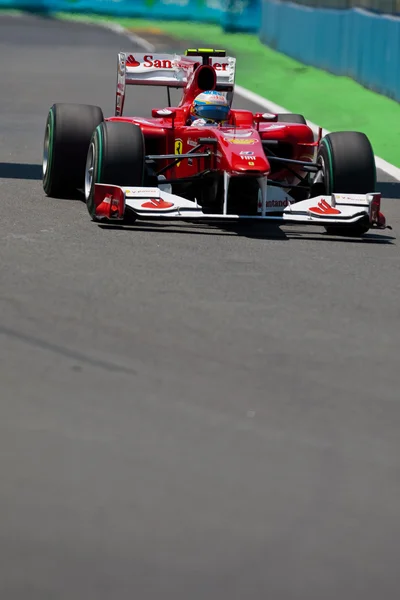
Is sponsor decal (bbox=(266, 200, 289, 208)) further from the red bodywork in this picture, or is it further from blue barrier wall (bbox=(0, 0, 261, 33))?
blue barrier wall (bbox=(0, 0, 261, 33))

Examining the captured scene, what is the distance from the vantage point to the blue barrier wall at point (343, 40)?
71.6 ft

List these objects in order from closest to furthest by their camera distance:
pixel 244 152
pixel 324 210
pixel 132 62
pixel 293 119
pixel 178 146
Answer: pixel 244 152
pixel 324 210
pixel 178 146
pixel 132 62
pixel 293 119

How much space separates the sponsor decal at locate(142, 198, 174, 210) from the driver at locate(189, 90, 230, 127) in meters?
1.36

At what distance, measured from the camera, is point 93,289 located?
7234 mm

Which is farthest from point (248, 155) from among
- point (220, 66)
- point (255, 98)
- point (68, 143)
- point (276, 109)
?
point (255, 98)

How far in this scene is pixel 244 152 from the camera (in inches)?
367

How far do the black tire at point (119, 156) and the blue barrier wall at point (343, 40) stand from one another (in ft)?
39.6

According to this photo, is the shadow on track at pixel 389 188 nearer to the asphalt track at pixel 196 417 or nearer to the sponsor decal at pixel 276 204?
the sponsor decal at pixel 276 204

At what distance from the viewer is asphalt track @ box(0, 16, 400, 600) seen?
385cm

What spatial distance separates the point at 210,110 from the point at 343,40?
15.7 metres

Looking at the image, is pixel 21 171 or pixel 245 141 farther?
pixel 21 171

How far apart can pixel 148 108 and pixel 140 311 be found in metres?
13.8

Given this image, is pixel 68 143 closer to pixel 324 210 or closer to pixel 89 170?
pixel 89 170

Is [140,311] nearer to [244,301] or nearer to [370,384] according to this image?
[244,301]
